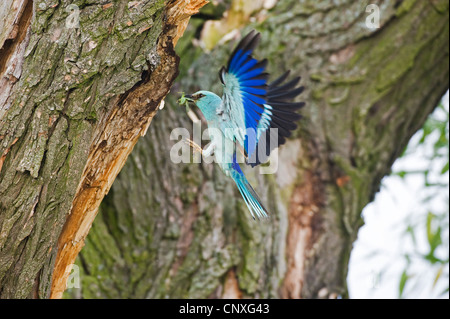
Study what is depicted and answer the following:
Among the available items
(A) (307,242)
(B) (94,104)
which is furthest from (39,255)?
(A) (307,242)

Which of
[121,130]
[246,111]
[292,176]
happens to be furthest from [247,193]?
[292,176]

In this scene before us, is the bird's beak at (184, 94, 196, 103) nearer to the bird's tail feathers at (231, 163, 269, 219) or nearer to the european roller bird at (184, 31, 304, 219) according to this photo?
the european roller bird at (184, 31, 304, 219)

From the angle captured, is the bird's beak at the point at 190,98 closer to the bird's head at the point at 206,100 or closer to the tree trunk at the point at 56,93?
the bird's head at the point at 206,100

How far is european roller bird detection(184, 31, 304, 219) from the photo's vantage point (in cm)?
138

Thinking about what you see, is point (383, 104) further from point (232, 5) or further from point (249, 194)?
point (249, 194)

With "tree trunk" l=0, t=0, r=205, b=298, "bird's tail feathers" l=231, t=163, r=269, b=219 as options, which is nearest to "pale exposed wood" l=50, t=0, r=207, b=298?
"tree trunk" l=0, t=0, r=205, b=298

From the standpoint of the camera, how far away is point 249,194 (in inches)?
63.8

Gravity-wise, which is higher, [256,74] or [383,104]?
[383,104]

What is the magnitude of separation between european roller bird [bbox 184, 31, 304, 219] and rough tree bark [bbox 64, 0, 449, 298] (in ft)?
1.35

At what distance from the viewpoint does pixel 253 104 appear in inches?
58.1

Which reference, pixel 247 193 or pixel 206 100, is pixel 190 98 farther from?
pixel 247 193

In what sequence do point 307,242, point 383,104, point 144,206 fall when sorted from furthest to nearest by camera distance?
point 383,104
point 307,242
point 144,206

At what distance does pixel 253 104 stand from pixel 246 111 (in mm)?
31
